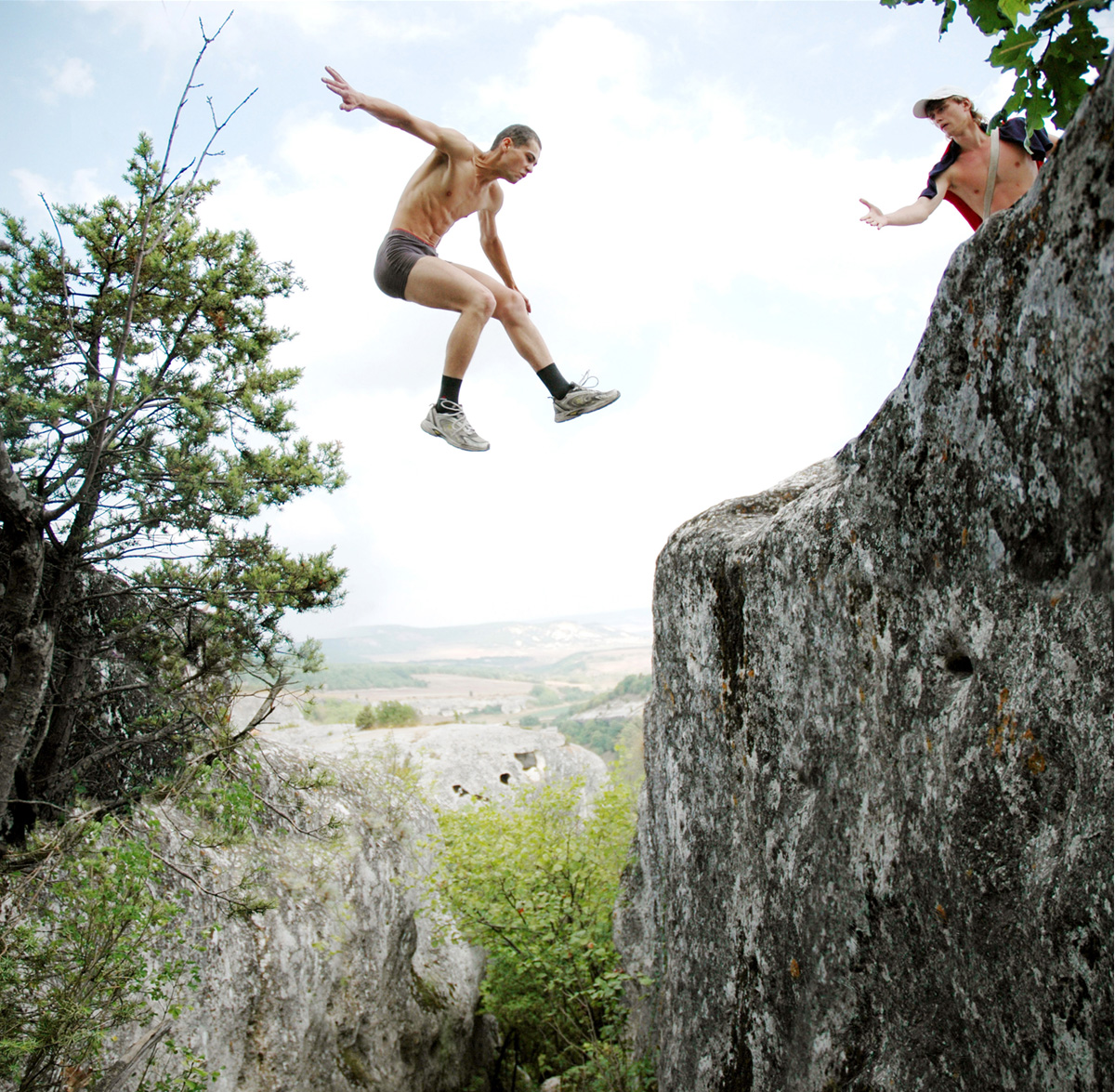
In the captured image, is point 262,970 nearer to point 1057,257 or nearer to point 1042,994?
point 1042,994

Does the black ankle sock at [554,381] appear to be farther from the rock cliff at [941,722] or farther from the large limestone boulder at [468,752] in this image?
the large limestone boulder at [468,752]

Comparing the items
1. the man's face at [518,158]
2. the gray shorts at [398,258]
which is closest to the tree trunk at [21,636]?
the gray shorts at [398,258]

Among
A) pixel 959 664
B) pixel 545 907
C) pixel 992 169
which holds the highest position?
pixel 992 169

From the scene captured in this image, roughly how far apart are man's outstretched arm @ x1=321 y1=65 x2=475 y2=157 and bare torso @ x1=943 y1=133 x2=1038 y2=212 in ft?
9.13

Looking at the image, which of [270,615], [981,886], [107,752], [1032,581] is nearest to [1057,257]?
[1032,581]

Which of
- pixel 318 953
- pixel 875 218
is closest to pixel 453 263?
pixel 875 218

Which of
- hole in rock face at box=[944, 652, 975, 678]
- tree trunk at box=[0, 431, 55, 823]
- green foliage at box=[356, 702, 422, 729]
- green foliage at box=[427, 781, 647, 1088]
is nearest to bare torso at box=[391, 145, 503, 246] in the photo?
hole in rock face at box=[944, 652, 975, 678]

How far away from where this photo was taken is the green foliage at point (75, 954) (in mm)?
4953

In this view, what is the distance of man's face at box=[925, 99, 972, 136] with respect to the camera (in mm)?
4164

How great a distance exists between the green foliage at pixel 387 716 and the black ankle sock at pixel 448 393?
816 inches

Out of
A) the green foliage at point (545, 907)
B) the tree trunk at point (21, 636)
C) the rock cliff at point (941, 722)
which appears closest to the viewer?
the rock cliff at point (941, 722)

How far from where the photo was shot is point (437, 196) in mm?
4949

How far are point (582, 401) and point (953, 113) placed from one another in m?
2.59

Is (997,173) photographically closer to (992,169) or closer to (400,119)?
(992,169)
